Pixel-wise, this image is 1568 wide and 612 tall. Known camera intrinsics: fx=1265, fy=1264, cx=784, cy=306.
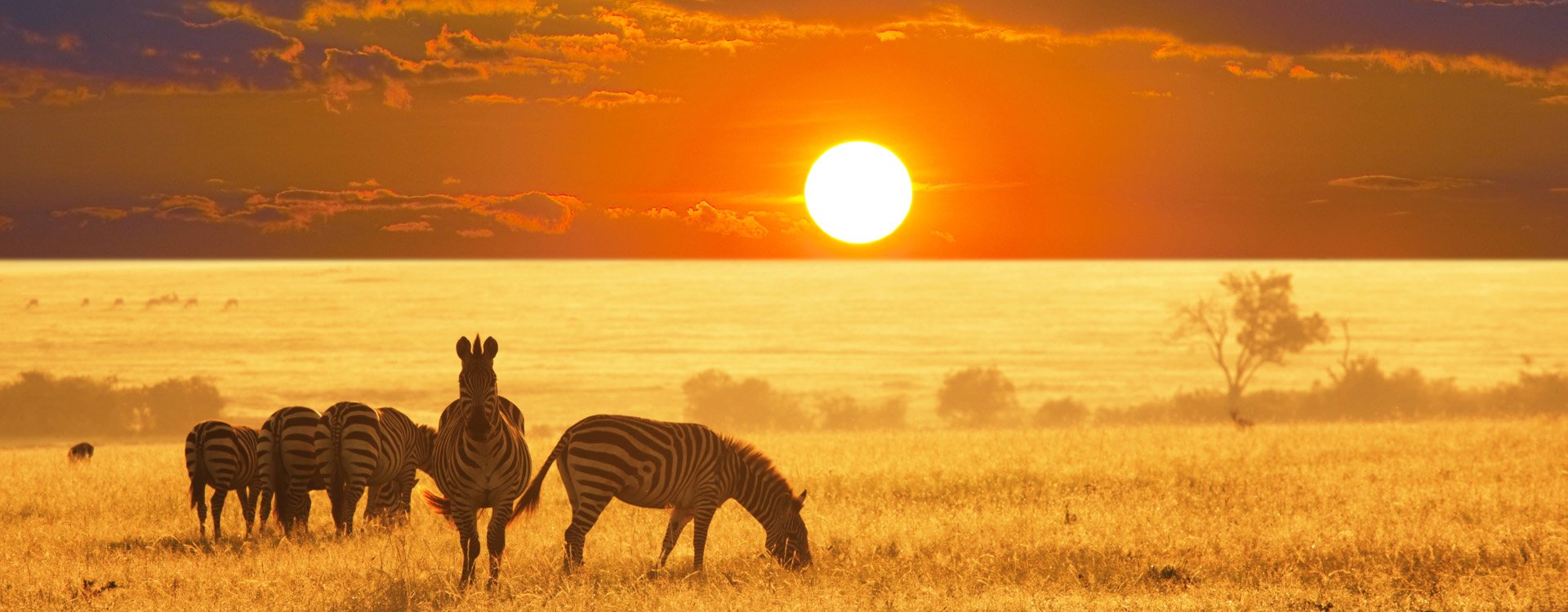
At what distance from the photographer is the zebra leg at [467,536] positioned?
40.3 ft

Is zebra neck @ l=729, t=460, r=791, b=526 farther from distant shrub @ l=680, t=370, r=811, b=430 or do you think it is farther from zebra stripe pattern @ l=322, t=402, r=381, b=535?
distant shrub @ l=680, t=370, r=811, b=430

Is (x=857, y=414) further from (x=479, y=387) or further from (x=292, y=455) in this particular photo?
(x=479, y=387)

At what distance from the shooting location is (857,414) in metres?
78.8

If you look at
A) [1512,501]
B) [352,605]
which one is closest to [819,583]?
[352,605]

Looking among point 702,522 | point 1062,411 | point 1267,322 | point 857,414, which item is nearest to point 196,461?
point 702,522

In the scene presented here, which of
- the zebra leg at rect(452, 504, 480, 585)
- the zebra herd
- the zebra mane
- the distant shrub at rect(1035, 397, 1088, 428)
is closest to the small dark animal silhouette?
the zebra herd

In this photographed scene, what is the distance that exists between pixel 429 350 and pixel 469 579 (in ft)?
324

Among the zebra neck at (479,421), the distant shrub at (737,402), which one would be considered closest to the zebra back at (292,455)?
the zebra neck at (479,421)

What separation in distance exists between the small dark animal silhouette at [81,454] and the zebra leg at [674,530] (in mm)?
19034

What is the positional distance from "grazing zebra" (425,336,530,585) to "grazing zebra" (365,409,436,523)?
4.10 meters

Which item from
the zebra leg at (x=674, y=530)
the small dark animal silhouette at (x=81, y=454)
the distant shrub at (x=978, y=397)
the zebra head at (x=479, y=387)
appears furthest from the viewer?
the distant shrub at (x=978, y=397)

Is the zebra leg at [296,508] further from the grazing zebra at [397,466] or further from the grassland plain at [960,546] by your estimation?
the grazing zebra at [397,466]

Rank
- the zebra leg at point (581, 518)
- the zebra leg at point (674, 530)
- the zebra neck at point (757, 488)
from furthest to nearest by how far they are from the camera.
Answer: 1. the zebra neck at point (757, 488)
2. the zebra leg at point (674, 530)
3. the zebra leg at point (581, 518)

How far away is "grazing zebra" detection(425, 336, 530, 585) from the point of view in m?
11.6
